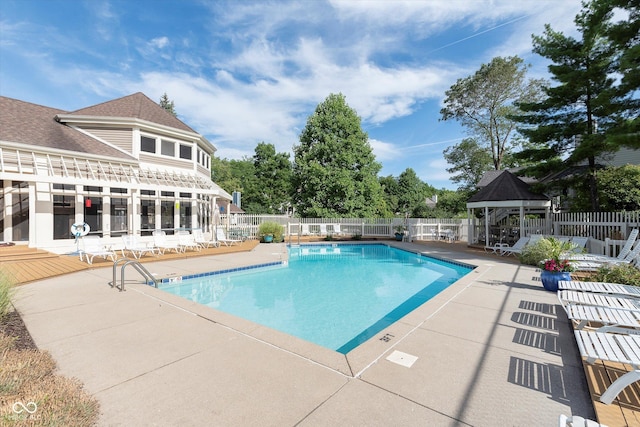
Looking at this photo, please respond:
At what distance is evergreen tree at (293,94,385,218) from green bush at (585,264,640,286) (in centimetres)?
1882

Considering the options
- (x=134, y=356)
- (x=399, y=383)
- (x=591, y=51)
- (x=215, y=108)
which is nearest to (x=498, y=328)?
(x=399, y=383)

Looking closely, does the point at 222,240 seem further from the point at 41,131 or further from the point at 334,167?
the point at 334,167

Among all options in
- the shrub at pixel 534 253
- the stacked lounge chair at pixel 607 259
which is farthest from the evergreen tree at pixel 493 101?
the stacked lounge chair at pixel 607 259

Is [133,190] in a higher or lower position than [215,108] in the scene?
lower

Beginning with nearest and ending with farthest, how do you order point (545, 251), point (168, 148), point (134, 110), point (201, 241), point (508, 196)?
point (545, 251), point (201, 241), point (508, 196), point (134, 110), point (168, 148)

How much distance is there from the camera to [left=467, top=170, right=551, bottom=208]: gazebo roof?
544 inches

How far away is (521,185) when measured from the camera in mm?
14711

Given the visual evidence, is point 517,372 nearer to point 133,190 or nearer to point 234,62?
point 133,190

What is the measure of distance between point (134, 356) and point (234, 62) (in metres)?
18.2

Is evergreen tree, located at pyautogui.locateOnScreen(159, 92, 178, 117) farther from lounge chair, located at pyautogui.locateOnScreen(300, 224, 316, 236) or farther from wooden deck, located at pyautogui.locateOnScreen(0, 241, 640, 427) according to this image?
wooden deck, located at pyautogui.locateOnScreen(0, 241, 640, 427)

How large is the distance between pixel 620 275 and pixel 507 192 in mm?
9616

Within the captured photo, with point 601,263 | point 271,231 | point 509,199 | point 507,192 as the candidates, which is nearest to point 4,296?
point 601,263

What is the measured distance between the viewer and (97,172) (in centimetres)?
1172

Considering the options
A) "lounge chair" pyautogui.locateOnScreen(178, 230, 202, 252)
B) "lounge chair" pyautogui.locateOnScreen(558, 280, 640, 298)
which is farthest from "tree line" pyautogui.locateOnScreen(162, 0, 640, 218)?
"lounge chair" pyautogui.locateOnScreen(178, 230, 202, 252)
